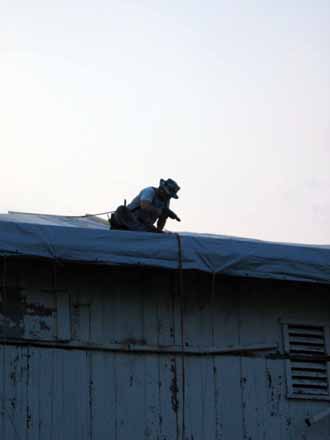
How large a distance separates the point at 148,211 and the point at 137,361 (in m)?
2.60

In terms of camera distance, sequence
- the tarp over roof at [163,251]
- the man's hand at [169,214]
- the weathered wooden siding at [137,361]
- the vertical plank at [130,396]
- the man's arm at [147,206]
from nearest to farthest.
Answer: the weathered wooden siding at [137,361]
the tarp over roof at [163,251]
the vertical plank at [130,396]
the man's arm at [147,206]
the man's hand at [169,214]

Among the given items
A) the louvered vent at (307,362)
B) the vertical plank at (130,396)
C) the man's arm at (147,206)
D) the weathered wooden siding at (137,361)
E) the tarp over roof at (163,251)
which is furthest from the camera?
the man's arm at (147,206)

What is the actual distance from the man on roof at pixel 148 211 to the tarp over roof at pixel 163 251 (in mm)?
888

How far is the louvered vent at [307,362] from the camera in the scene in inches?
656

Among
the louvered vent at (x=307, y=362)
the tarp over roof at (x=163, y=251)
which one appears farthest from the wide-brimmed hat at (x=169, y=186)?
the louvered vent at (x=307, y=362)

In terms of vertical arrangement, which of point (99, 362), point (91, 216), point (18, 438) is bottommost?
point (18, 438)

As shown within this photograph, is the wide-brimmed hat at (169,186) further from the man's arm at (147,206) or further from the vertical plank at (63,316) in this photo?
the vertical plank at (63,316)

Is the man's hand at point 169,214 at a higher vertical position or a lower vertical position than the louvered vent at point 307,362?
higher

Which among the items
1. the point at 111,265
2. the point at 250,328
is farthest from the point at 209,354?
the point at 111,265

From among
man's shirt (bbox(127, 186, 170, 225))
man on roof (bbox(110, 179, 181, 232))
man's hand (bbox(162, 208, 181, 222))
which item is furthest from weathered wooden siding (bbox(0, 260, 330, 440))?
man's hand (bbox(162, 208, 181, 222))

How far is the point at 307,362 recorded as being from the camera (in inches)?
665

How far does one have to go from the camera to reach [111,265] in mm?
15688

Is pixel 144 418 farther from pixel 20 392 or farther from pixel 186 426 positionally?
pixel 20 392

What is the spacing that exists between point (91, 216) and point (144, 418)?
478 cm
